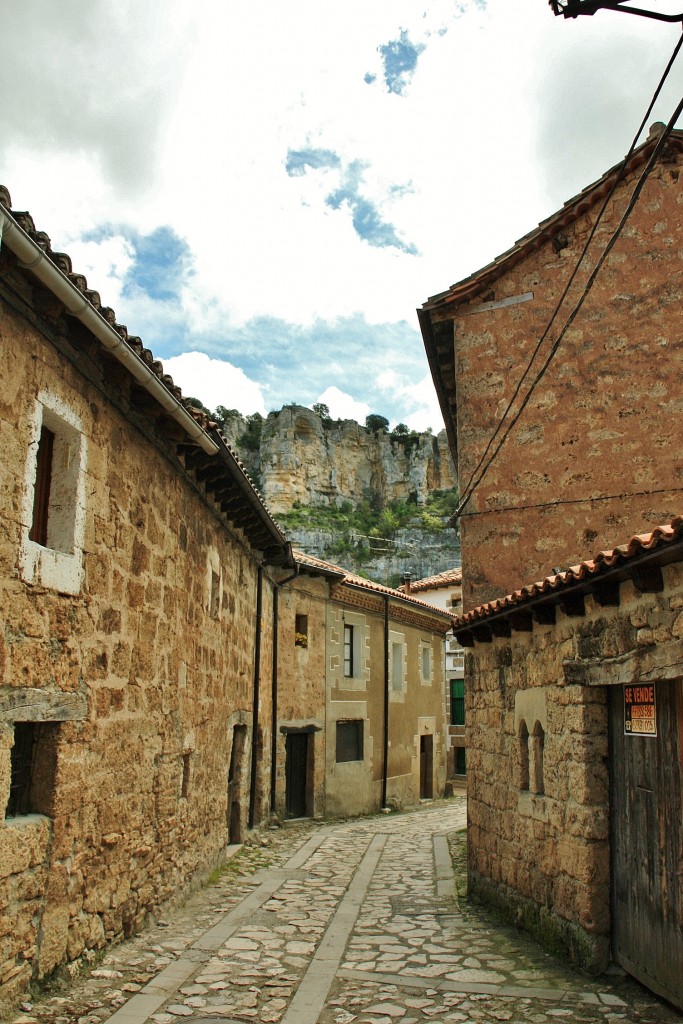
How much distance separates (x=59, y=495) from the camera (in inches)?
225

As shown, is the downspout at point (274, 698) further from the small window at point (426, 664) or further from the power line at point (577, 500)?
the small window at point (426, 664)

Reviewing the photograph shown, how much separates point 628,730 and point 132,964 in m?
3.97

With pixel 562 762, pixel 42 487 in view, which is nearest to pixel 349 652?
pixel 562 762

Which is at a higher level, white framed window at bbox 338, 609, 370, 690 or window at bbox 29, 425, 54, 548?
window at bbox 29, 425, 54, 548

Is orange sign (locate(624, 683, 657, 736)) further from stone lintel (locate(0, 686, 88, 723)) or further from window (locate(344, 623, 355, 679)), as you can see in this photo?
window (locate(344, 623, 355, 679))

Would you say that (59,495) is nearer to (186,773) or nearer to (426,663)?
(186,773)

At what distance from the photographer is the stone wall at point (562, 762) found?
219 inches

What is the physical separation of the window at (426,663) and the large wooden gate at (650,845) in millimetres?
16752

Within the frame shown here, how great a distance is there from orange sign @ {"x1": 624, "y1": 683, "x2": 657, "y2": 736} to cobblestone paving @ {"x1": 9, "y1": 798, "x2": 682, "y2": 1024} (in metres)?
1.66

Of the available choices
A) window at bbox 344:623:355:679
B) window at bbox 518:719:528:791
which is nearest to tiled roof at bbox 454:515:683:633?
window at bbox 518:719:528:791

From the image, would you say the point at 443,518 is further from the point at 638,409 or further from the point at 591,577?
the point at 591,577

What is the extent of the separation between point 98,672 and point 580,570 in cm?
356

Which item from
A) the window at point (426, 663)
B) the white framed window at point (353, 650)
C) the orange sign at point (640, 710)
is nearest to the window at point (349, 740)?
the white framed window at point (353, 650)

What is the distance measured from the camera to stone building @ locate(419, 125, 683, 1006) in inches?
210
